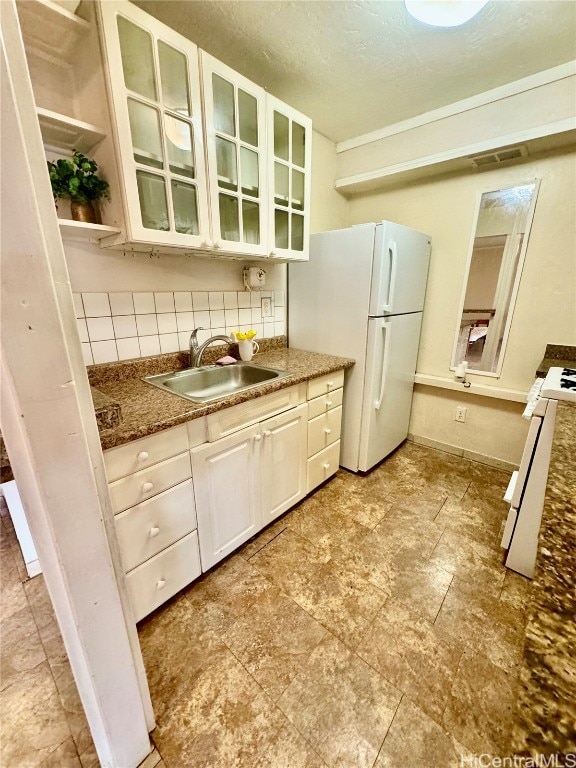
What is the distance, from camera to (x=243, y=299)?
2.04 metres

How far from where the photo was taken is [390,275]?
189 cm

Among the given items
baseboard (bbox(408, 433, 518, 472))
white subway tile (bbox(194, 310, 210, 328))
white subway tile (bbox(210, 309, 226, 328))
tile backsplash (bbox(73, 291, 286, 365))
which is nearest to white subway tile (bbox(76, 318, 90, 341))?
tile backsplash (bbox(73, 291, 286, 365))

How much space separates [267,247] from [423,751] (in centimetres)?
206

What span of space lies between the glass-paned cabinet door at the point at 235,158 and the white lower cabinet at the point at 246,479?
3.02 ft

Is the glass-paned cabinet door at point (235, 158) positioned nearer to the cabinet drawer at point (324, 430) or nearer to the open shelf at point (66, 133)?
the open shelf at point (66, 133)

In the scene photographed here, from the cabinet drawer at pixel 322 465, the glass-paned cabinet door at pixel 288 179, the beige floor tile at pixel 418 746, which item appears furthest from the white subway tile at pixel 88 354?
the beige floor tile at pixel 418 746

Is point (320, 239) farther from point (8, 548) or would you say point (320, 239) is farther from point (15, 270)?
point (8, 548)

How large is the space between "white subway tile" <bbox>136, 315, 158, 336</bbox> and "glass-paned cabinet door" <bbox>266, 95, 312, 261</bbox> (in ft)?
2.39

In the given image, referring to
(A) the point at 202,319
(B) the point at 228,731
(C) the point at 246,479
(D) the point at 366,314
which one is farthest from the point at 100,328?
(B) the point at 228,731

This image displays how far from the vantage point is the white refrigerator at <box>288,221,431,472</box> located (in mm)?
1879

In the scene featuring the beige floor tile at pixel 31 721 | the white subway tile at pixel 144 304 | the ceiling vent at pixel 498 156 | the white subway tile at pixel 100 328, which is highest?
the ceiling vent at pixel 498 156

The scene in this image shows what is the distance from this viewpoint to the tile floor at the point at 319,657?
37.1 inches

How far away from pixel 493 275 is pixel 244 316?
173cm

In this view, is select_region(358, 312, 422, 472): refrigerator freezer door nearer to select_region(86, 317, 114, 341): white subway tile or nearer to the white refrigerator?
the white refrigerator
